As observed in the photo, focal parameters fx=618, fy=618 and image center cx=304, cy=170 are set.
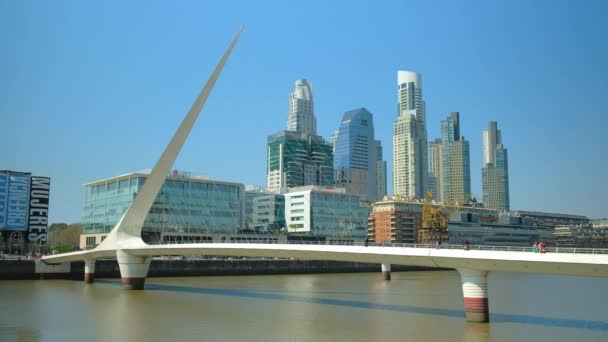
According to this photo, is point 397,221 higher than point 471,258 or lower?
higher

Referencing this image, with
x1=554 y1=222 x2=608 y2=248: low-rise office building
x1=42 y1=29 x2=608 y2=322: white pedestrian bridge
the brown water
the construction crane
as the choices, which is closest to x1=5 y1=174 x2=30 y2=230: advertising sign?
x1=42 y1=29 x2=608 y2=322: white pedestrian bridge

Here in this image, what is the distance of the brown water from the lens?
24.2 meters

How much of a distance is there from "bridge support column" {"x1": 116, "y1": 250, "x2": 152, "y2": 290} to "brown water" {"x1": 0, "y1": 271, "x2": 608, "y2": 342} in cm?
139

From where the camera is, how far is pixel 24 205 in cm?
7806

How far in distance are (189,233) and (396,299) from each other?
200 ft

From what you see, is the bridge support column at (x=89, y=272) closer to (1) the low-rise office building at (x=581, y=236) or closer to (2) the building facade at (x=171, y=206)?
(2) the building facade at (x=171, y=206)

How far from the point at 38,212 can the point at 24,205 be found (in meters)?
1.96

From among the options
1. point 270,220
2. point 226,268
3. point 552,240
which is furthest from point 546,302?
point 552,240

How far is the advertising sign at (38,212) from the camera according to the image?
7869cm

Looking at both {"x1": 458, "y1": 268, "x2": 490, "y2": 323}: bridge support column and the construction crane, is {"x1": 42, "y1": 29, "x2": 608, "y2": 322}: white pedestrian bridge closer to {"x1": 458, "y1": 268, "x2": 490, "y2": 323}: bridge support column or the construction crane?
{"x1": 458, "y1": 268, "x2": 490, "y2": 323}: bridge support column

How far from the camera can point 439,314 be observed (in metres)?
30.6

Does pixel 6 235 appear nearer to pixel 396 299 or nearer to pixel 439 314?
pixel 396 299

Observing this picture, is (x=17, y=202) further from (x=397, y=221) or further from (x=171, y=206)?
(x=397, y=221)

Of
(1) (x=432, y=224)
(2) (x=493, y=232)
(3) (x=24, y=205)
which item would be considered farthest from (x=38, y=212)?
(2) (x=493, y=232)
